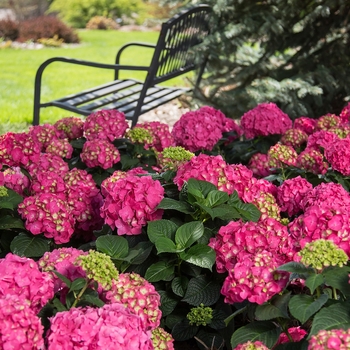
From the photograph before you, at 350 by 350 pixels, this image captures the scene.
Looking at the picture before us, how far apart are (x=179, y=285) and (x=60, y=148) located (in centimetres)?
119

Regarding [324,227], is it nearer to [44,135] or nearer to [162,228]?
[162,228]

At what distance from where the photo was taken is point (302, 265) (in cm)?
154

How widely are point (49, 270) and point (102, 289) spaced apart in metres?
0.15

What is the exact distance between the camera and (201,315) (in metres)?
1.84

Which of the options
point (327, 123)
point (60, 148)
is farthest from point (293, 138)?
point (60, 148)

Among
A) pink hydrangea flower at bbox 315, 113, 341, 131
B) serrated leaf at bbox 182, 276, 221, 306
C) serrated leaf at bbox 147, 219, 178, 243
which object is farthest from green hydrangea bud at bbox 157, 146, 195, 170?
pink hydrangea flower at bbox 315, 113, 341, 131

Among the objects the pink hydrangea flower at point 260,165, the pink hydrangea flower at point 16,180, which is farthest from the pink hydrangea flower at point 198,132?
the pink hydrangea flower at point 16,180

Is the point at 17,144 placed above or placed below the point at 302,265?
below

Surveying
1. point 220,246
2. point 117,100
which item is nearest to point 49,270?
point 220,246

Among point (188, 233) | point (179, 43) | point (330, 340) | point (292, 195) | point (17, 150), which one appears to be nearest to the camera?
point (330, 340)

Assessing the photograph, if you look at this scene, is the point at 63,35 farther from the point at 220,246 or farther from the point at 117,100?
the point at 220,246

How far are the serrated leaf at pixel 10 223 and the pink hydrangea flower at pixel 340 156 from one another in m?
1.22

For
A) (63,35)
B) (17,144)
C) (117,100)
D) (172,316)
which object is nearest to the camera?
(172,316)

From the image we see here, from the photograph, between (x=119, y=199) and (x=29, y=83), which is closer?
(x=119, y=199)
